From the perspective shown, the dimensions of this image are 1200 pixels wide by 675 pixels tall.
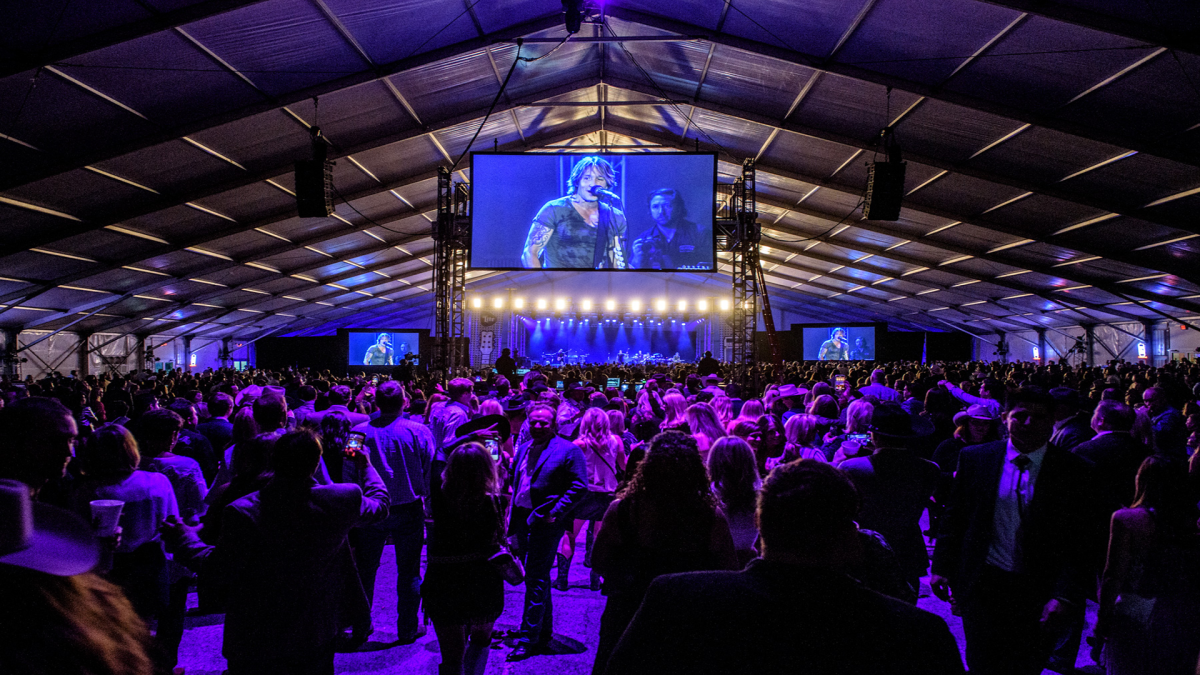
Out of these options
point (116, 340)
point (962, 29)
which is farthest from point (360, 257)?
point (962, 29)

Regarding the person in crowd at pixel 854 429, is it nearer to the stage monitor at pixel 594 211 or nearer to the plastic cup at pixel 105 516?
the plastic cup at pixel 105 516

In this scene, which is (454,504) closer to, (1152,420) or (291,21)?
(1152,420)

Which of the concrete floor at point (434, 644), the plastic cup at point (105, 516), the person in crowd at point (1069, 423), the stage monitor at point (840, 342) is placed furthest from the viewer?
the stage monitor at point (840, 342)

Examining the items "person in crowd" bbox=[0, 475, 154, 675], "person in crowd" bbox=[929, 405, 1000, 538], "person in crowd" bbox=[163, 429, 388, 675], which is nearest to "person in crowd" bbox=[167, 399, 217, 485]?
"person in crowd" bbox=[163, 429, 388, 675]

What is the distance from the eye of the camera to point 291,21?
28.8ft

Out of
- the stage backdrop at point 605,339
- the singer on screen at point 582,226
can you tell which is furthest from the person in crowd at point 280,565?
the stage backdrop at point 605,339

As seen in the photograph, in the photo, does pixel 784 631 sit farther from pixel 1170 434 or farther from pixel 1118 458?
pixel 1170 434

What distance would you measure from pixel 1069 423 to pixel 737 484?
3.14 meters

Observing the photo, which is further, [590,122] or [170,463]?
[590,122]

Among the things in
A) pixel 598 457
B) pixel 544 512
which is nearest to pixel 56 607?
pixel 544 512

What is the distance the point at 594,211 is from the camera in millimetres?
13383

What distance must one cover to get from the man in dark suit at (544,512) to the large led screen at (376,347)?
2661cm

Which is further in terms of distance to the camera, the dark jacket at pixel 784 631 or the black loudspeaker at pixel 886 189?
the black loudspeaker at pixel 886 189

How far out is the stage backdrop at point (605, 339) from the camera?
31.2m
